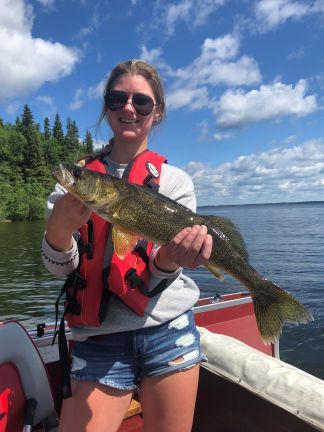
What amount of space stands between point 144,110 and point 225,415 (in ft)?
10.4

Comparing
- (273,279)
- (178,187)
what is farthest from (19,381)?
(273,279)

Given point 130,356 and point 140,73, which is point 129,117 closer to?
point 140,73

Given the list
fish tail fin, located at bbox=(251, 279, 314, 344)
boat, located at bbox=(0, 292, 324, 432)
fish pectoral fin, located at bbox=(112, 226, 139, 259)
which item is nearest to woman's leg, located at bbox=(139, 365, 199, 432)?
fish tail fin, located at bbox=(251, 279, 314, 344)

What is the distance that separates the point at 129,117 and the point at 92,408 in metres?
1.99

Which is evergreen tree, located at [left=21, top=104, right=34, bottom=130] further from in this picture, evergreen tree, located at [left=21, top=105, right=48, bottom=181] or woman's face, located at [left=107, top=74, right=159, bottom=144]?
woman's face, located at [left=107, top=74, right=159, bottom=144]

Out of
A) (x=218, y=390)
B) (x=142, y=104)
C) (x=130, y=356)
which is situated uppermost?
(x=142, y=104)

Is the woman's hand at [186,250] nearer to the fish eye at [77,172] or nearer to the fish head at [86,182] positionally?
the fish head at [86,182]

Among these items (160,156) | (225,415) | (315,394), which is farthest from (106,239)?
(225,415)

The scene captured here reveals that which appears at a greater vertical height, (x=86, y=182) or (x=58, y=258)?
(x=86, y=182)

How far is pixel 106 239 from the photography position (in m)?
2.98

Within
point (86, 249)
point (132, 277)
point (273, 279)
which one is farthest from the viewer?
point (273, 279)

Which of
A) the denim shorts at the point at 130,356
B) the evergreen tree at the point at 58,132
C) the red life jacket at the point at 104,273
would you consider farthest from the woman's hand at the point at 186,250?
the evergreen tree at the point at 58,132

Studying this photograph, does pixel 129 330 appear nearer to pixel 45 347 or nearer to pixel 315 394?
pixel 315 394

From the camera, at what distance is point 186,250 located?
265 centimetres
